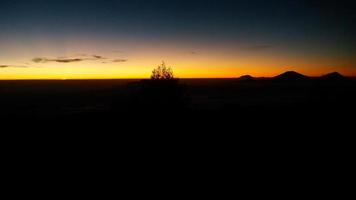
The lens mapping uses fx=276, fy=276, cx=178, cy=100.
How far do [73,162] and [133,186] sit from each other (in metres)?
8.47

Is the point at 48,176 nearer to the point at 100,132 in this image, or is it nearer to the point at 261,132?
the point at 100,132

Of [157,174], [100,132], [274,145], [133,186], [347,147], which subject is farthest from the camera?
[100,132]

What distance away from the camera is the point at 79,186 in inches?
663

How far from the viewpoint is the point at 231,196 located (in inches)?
588

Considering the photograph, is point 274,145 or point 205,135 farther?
point 205,135

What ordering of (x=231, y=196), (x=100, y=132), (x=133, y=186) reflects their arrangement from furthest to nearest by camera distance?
1. (x=100, y=132)
2. (x=133, y=186)
3. (x=231, y=196)

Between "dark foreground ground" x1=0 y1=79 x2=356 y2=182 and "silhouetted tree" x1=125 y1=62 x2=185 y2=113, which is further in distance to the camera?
"silhouetted tree" x1=125 y1=62 x2=185 y2=113

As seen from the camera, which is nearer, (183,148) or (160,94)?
(183,148)

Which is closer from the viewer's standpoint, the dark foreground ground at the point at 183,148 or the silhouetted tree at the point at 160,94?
the dark foreground ground at the point at 183,148

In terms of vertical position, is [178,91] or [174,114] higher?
[178,91]

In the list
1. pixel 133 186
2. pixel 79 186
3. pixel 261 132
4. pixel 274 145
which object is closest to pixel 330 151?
pixel 274 145

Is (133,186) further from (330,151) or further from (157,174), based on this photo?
(330,151)

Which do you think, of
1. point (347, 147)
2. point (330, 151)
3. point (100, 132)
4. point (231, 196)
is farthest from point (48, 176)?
point (347, 147)

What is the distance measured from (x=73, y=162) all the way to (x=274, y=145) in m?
18.9
